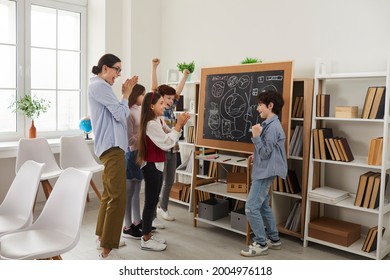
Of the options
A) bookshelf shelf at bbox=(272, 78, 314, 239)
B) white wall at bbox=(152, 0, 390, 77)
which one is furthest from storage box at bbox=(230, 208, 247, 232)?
white wall at bbox=(152, 0, 390, 77)

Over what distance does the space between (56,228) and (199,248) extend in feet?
4.99

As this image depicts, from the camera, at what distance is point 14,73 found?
507 centimetres

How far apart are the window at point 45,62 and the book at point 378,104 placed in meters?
3.91

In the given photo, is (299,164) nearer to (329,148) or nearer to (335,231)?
(329,148)

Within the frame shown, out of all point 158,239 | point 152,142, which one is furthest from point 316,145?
point 158,239

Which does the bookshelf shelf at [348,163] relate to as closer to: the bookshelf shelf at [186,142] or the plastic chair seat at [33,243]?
the bookshelf shelf at [186,142]

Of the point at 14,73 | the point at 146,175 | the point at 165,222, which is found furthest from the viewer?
the point at 14,73

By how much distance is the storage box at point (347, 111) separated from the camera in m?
3.52

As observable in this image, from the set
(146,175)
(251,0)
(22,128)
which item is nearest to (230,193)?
(146,175)

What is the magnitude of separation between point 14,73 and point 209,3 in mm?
2610

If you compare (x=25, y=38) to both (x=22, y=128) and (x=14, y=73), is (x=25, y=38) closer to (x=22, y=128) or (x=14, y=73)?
(x=14, y=73)

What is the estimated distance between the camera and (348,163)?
3.49 metres

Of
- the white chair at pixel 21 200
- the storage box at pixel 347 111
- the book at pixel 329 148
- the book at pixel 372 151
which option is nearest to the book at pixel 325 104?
the storage box at pixel 347 111

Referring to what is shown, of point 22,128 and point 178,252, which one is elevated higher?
point 22,128
